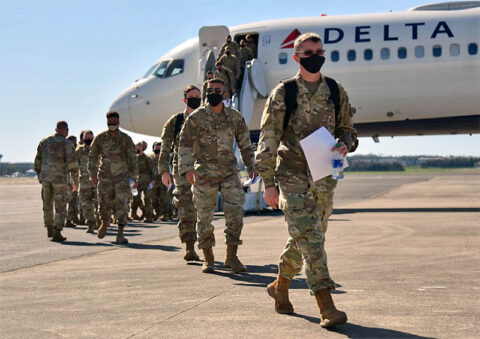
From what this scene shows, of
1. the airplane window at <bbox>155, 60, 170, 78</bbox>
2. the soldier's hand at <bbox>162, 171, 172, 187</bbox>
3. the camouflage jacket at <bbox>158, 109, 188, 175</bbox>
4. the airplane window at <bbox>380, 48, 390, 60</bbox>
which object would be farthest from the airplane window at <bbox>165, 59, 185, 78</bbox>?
the soldier's hand at <bbox>162, 171, 172, 187</bbox>

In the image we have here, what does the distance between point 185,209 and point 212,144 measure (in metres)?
1.43

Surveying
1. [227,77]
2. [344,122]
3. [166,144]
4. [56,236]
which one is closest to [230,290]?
[344,122]

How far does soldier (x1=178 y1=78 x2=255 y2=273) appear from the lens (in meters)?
7.89

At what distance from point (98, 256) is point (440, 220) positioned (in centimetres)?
786

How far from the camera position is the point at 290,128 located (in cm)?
556

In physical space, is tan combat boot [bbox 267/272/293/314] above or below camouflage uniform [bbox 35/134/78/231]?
below

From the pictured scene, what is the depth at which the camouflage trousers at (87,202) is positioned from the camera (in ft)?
46.5

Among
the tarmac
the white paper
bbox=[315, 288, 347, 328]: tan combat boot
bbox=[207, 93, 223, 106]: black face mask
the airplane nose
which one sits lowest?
the tarmac

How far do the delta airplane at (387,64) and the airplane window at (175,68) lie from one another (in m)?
0.52

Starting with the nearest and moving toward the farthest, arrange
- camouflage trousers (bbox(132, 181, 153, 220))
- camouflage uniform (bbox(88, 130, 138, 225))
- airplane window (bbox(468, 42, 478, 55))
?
camouflage uniform (bbox(88, 130, 138, 225)) < camouflage trousers (bbox(132, 181, 153, 220)) < airplane window (bbox(468, 42, 478, 55))

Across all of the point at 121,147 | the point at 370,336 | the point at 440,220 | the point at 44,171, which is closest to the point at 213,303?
the point at 370,336

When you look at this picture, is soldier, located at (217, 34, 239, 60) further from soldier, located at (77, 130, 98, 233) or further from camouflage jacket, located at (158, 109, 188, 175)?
camouflage jacket, located at (158, 109, 188, 175)

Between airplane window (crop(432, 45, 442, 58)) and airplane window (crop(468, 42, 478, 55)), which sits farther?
airplane window (crop(432, 45, 442, 58))

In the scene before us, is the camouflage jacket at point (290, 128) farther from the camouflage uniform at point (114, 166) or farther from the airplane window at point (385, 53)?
the airplane window at point (385, 53)
